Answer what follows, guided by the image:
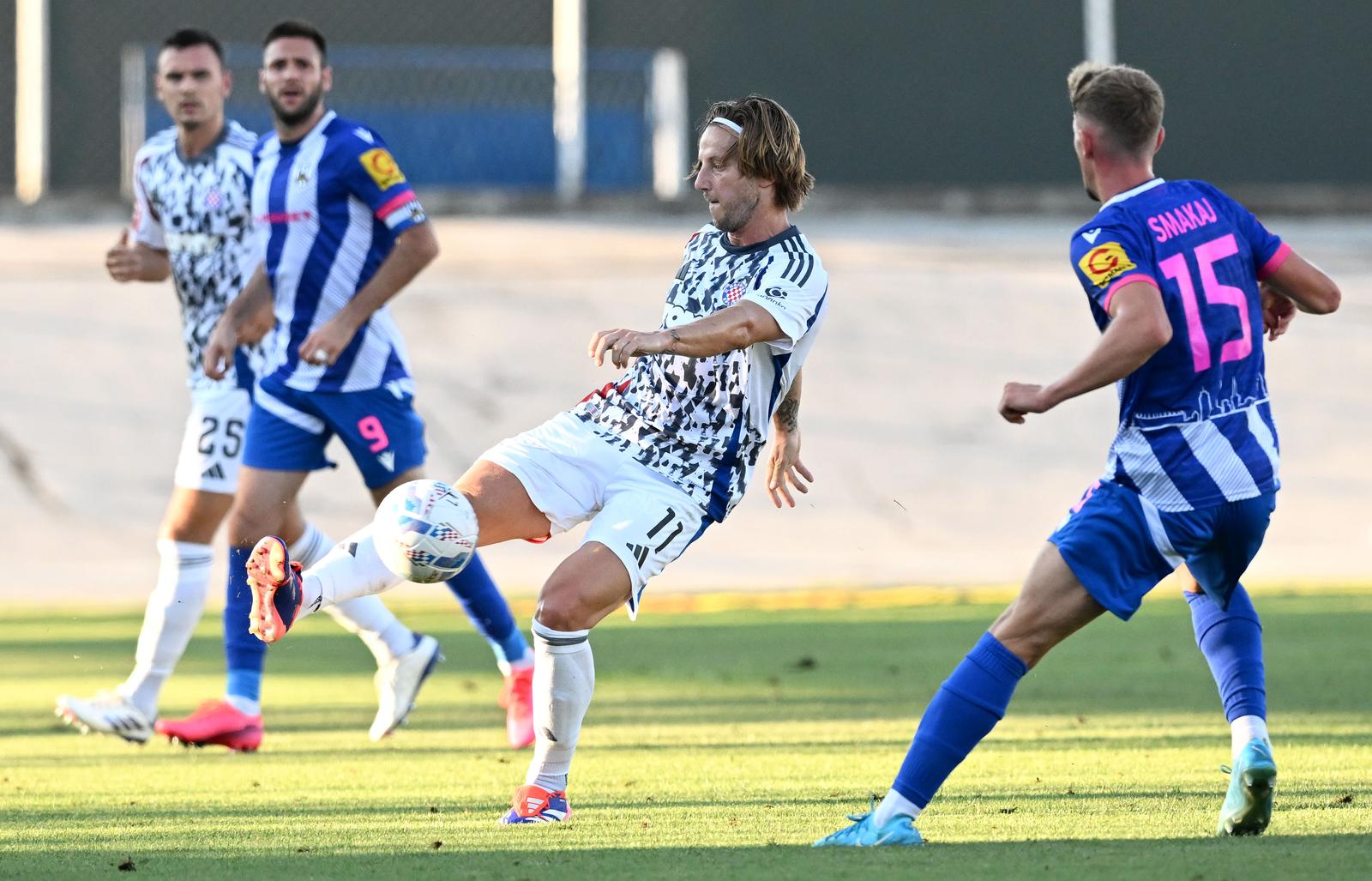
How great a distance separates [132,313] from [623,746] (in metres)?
10.0

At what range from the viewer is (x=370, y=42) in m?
16.5

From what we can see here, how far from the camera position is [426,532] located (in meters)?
4.73

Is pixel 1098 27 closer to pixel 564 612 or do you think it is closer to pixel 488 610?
pixel 488 610

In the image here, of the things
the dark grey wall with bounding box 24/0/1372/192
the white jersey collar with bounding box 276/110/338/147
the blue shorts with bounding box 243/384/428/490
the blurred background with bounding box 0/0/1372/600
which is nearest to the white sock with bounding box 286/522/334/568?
the blue shorts with bounding box 243/384/428/490

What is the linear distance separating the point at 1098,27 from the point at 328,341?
12509 mm

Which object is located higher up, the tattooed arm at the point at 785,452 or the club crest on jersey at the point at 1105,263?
the club crest on jersey at the point at 1105,263

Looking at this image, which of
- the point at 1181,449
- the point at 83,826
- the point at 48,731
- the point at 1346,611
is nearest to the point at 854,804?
the point at 1181,449

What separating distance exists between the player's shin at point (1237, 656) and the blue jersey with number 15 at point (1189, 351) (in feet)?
1.35

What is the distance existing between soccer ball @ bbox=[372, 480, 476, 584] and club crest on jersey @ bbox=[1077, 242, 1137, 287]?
1.56 metres

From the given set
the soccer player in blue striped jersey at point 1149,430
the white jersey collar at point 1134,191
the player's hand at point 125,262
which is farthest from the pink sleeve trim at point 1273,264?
the player's hand at point 125,262

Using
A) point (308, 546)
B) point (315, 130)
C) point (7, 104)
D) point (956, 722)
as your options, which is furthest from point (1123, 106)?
point (7, 104)

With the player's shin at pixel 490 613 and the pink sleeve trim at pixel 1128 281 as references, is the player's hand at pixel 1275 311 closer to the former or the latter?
the pink sleeve trim at pixel 1128 281

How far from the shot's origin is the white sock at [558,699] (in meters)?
4.80

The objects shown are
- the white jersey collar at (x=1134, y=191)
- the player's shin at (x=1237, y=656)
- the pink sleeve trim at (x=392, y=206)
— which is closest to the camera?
the white jersey collar at (x=1134, y=191)
